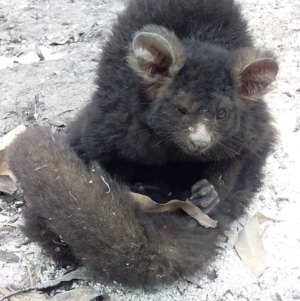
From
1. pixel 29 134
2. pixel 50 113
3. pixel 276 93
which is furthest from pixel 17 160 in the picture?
pixel 276 93

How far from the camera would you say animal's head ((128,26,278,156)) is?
2.80 m

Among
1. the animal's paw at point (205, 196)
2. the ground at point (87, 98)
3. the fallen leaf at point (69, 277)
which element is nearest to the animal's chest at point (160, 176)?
the animal's paw at point (205, 196)

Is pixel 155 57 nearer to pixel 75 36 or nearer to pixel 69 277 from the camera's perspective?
pixel 69 277

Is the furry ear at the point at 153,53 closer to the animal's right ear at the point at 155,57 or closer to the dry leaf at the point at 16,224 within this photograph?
the animal's right ear at the point at 155,57

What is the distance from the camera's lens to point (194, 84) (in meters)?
2.82

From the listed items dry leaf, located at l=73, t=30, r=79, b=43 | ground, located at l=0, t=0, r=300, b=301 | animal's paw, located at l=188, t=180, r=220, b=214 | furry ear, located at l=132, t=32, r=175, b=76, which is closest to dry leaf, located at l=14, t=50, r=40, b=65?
ground, located at l=0, t=0, r=300, b=301

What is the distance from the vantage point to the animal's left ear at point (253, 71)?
9.49 ft

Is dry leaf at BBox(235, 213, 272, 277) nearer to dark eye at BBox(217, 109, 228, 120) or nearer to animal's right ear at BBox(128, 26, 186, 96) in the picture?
dark eye at BBox(217, 109, 228, 120)

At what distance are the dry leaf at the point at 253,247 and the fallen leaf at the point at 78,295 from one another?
0.79m

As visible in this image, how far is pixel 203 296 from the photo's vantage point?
294 cm

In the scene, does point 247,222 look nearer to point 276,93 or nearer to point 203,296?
point 203,296

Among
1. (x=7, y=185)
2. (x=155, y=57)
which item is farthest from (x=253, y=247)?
(x=7, y=185)

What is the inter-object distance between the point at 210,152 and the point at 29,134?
3.00 feet

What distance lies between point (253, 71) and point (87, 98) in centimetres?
163
